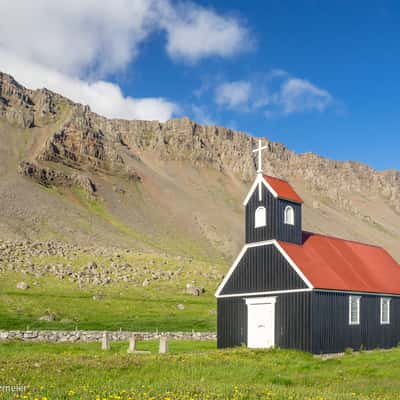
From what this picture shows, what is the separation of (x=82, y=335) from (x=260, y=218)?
60.7ft

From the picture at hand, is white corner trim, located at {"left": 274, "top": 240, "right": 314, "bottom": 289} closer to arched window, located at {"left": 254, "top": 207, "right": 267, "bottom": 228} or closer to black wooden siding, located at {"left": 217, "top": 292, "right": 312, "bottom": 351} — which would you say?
black wooden siding, located at {"left": 217, "top": 292, "right": 312, "bottom": 351}

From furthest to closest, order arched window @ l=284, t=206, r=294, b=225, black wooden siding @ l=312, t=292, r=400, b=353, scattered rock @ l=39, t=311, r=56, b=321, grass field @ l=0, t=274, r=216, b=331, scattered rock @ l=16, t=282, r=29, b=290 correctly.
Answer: scattered rock @ l=16, t=282, r=29, b=290, scattered rock @ l=39, t=311, r=56, b=321, grass field @ l=0, t=274, r=216, b=331, arched window @ l=284, t=206, r=294, b=225, black wooden siding @ l=312, t=292, r=400, b=353

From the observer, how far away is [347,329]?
122 feet

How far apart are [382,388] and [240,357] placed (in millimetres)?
9684

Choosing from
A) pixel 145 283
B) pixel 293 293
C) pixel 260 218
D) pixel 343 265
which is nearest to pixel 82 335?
pixel 260 218

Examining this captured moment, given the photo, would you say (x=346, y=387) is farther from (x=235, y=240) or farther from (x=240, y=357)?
(x=235, y=240)

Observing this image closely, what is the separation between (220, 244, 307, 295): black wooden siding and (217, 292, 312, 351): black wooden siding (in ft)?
2.28

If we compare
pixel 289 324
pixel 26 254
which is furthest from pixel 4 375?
pixel 26 254

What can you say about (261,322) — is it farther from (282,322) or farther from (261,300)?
(282,322)

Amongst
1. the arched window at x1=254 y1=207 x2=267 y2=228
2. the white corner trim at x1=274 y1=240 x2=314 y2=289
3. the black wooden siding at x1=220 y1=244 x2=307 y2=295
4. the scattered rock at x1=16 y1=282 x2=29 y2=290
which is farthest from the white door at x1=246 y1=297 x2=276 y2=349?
the scattered rock at x1=16 y1=282 x2=29 y2=290

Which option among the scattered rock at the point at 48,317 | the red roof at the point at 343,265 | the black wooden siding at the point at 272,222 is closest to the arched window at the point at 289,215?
the black wooden siding at the point at 272,222

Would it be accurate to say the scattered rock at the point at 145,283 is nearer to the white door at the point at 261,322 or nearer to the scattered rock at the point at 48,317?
the scattered rock at the point at 48,317

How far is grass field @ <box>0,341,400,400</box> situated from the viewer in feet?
51.0

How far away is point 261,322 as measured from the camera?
37.6 meters
